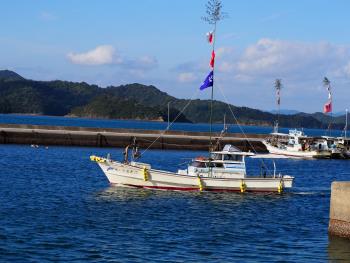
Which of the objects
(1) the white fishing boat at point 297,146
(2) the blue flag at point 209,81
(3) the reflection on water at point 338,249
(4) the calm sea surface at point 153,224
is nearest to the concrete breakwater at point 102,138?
(1) the white fishing boat at point 297,146

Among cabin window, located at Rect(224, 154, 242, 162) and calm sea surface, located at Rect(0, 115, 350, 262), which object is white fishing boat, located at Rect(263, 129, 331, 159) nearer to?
calm sea surface, located at Rect(0, 115, 350, 262)

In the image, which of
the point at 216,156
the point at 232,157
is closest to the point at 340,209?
the point at 232,157

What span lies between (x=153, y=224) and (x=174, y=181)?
11845 millimetres

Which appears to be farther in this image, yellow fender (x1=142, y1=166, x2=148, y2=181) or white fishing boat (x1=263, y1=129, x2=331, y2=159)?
white fishing boat (x1=263, y1=129, x2=331, y2=159)

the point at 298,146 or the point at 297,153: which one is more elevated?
the point at 298,146

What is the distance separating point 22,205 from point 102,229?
7.81 meters

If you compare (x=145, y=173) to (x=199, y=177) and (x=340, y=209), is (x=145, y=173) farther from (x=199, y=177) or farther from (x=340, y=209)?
(x=340, y=209)

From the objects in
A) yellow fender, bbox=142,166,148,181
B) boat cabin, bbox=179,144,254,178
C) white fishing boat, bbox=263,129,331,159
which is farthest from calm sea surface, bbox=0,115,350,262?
white fishing boat, bbox=263,129,331,159

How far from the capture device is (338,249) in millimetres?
25156

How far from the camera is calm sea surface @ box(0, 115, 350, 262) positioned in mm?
23859

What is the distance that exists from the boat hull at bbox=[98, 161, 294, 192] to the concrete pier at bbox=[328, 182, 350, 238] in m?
15.4

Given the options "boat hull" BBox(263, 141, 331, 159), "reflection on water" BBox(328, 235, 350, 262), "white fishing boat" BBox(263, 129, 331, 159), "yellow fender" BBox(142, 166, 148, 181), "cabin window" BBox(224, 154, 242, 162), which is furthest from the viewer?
"white fishing boat" BBox(263, 129, 331, 159)

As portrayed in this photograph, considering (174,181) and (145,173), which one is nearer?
(145,173)

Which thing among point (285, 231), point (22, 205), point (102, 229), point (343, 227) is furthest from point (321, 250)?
point (22, 205)
